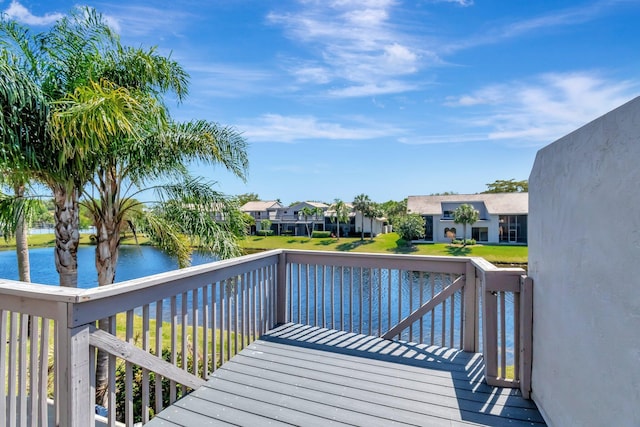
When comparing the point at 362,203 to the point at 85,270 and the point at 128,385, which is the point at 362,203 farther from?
the point at 128,385

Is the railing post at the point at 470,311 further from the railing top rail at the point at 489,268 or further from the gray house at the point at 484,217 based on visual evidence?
the gray house at the point at 484,217

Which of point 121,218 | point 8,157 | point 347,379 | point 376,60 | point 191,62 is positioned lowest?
point 347,379

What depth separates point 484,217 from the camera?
106 ft

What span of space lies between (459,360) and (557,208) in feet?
6.30

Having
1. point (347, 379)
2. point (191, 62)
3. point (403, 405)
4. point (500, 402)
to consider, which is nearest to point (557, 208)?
point (500, 402)

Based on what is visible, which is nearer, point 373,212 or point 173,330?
point 173,330

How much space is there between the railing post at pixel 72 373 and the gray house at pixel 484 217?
33.1m

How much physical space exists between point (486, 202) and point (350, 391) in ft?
112

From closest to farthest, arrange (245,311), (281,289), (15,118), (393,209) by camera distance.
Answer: (245,311)
(15,118)
(281,289)
(393,209)

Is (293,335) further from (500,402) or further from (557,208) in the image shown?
(557,208)

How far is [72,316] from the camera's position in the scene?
1.74 m

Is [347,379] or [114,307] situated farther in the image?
[347,379]

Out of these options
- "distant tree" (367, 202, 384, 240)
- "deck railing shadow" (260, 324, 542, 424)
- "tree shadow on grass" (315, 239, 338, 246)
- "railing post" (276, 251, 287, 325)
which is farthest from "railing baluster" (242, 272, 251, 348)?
"distant tree" (367, 202, 384, 240)

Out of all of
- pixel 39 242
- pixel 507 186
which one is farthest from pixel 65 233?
pixel 507 186
